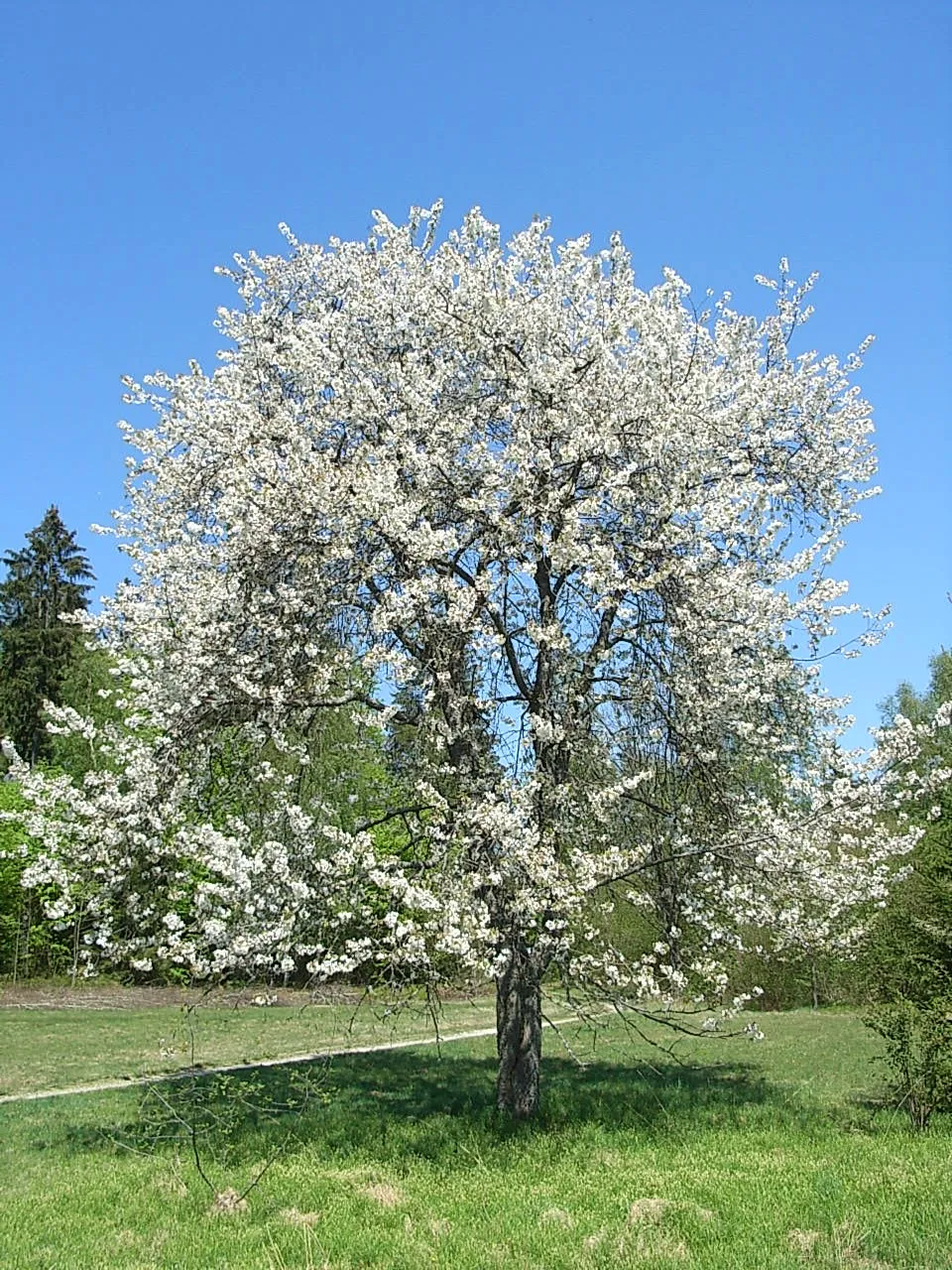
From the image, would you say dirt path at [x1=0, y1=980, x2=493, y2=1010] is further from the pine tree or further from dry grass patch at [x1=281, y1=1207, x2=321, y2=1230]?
dry grass patch at [x1=281, y1=1207, x2=321, y2=1230]

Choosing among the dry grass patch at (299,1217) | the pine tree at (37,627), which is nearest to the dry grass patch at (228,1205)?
the dry grass patch at (299,1217)

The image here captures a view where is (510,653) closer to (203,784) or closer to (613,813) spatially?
(613,813)

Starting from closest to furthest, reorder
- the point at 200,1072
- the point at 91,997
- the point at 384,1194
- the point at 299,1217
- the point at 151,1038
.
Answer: the point at 299,1217
the point at 384,1194
the point at 200,1072
the point at 151,1038
the point at 91,997

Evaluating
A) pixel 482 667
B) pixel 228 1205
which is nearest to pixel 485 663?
pixel 482 667

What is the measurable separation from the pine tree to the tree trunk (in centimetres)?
2827

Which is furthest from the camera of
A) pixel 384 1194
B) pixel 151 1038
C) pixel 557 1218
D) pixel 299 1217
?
pixel 151 1038

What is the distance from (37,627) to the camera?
37.0 metres

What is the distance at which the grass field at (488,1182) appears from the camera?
223 inches

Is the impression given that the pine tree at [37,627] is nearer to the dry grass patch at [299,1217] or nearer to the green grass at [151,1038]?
the green grass at [151,1038]

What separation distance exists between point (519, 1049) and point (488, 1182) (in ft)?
6.89

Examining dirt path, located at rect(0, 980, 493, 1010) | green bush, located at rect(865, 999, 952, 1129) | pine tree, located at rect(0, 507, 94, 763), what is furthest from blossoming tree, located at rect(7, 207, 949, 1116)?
pine tree, located at rect(0, 507, 94, 763)

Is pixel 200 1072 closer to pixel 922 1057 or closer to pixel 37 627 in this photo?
pixel 922 1057

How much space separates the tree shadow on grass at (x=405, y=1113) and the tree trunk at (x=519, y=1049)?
0.18 metres

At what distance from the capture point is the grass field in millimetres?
5660
